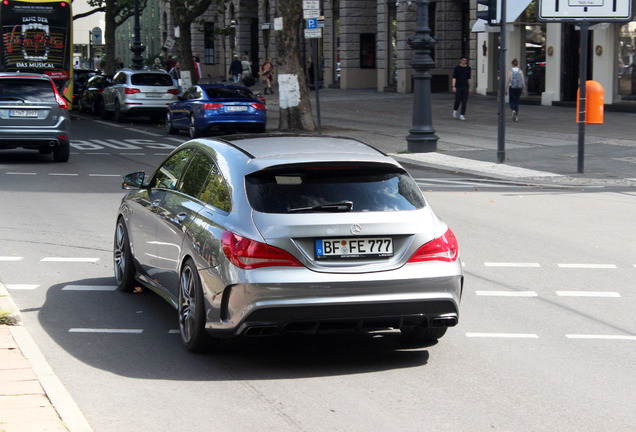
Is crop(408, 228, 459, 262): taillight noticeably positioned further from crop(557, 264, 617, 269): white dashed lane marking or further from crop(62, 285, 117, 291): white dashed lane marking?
crop(557, 264, 617, 269): white dashed lane marking

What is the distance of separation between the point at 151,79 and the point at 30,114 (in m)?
13.4

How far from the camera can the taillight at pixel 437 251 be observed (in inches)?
253

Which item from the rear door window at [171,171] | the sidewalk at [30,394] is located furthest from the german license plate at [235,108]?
the sidewalk at [30,394]

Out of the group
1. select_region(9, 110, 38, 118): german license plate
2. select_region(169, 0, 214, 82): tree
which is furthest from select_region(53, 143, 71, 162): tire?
select_region(169, 0, 214, 82): tree

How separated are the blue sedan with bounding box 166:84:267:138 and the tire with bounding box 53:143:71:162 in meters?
6.13

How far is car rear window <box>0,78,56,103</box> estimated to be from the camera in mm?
19672

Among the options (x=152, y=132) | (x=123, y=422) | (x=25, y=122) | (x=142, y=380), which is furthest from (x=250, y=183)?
(x=152, y=132)

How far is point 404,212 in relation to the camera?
6.49 meters

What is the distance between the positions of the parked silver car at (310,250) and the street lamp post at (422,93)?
15.6m

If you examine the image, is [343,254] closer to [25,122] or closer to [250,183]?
[250,183]

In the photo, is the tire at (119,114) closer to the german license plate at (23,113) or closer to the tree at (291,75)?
the tree at (291,75)

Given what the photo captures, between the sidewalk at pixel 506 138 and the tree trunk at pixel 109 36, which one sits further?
the tree trunk at pixel 109 36

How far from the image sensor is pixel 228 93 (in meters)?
27.0

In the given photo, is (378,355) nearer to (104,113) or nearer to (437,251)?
(437,251)
